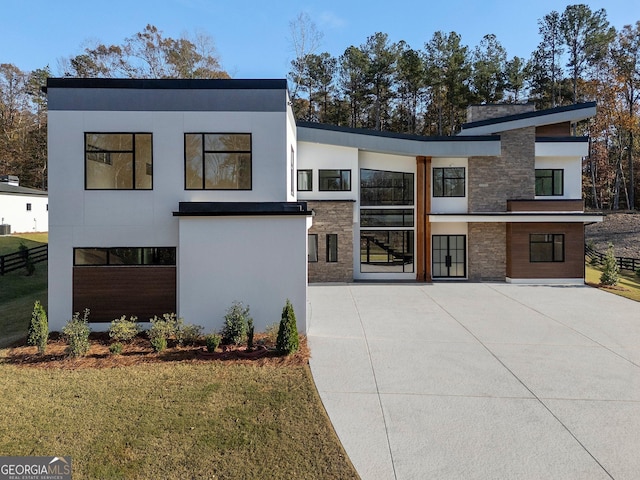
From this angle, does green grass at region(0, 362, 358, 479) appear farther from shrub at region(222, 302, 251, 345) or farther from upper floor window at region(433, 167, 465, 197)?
upper floor window at region(433, 167, 465, 197)

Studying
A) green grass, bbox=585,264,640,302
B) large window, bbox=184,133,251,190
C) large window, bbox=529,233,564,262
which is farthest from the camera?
large window, bbox=529,233,564,262

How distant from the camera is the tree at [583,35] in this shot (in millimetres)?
35062

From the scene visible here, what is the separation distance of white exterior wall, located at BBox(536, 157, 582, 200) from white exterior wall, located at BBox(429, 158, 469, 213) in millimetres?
3710

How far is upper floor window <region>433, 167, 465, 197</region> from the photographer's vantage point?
19.0m

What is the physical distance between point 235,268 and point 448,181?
13216mm

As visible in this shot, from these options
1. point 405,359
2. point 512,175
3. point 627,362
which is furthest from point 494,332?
point 512,175

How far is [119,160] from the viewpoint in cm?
1038

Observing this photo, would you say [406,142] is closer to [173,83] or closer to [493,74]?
[173,83]

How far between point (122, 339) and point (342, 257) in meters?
10.7

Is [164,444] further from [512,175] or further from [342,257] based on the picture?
[512,175]

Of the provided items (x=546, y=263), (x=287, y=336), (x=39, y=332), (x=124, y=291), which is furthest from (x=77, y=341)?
(x=546, y=263)

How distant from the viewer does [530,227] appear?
715 inches

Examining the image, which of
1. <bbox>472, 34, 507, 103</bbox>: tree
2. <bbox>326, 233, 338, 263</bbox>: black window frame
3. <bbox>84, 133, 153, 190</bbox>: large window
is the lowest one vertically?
<bbox>326, 233, 338, 263</bbox>: black window frame

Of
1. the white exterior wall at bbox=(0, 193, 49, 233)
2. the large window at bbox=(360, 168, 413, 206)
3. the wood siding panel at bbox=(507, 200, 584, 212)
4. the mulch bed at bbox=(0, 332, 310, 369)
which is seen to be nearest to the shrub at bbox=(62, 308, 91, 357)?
the mulch bed at bbox=(0, 332, 310, 369)
